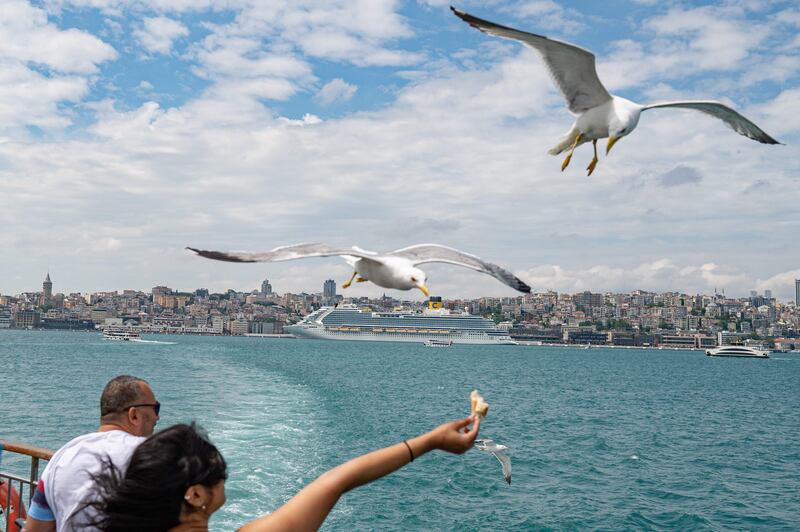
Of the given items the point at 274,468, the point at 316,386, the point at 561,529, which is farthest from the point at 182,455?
the point at 316,386

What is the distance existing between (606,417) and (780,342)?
149872 millimetres

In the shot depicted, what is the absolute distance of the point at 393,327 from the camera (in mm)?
110438

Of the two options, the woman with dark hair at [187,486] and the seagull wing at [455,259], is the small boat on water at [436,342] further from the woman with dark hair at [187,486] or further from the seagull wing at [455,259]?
the seagull wing at [455,259]

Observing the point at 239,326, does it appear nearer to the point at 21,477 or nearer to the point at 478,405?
the point at 21,477

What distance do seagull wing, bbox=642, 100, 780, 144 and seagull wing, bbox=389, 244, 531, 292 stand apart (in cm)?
75

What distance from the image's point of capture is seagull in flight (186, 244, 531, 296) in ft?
4.54

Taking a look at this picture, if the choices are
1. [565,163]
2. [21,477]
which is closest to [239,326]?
[21,477]

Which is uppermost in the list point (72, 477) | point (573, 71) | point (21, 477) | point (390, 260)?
point (573, 71)

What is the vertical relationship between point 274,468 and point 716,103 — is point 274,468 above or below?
below

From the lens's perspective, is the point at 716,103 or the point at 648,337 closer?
the point at 716,103

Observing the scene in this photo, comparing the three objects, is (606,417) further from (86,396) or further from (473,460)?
(86,396)

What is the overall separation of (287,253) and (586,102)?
0.97m

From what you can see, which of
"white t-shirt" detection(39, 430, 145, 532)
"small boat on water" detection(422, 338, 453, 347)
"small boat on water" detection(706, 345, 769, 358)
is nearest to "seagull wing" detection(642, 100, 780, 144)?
"white t-shirt" detection(39, 430, 145, 532)

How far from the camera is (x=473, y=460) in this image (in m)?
21.8
